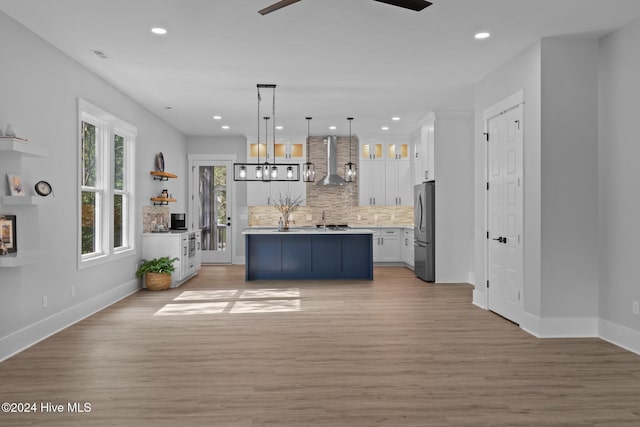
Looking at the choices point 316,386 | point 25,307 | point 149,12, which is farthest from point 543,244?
point 25,307

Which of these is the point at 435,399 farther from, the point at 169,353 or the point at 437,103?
the point at 437,103

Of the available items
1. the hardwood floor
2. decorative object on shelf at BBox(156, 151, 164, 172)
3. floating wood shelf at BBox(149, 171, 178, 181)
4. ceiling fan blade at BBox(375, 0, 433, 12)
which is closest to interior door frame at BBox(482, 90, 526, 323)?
the hardwood floor

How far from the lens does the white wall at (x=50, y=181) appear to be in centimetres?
395

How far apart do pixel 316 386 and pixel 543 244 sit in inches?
106

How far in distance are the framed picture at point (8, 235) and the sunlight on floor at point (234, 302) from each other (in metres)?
1.90

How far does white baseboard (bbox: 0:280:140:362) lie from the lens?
3.87 m

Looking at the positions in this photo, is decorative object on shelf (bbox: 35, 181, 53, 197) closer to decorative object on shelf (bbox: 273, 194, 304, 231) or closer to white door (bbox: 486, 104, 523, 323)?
white door (bbox: 486, 104, 523, 323)

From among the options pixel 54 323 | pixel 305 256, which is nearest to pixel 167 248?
pixel 305 256

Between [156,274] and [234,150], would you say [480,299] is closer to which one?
[156,274]

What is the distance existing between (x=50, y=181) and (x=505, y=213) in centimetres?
477

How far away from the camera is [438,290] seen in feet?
23.2

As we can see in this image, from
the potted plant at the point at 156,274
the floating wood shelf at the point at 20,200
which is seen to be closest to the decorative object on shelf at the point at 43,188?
the floating wood shelf at the point at 20,200

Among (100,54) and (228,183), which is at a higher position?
(100,54)

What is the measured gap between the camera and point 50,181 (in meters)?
4.59
